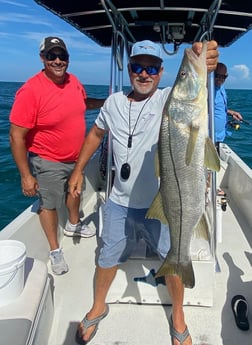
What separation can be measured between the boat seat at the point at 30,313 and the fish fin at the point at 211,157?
1.40 metres

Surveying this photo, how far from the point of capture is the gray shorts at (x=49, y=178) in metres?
3.28

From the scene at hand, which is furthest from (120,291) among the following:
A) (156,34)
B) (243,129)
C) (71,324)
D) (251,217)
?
(243,129)

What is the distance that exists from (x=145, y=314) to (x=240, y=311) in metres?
0.76

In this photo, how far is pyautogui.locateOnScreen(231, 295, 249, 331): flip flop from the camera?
2642 millimetres

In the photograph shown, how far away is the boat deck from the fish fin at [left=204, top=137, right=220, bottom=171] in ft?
4.81

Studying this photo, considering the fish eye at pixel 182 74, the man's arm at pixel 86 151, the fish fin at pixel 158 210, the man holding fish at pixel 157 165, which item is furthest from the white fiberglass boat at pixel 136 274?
the fish eye at pixel 182 74

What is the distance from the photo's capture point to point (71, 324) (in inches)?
109

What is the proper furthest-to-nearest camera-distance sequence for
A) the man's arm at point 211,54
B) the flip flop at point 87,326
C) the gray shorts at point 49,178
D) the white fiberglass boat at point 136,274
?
the gray shorts at point 49,178 < the flip flop at point 87,326 < the white fiberglass boat at point 136,274 < the man's arm at point 211,54

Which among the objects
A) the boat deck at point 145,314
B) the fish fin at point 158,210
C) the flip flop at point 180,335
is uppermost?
the fish fin at point 158,210

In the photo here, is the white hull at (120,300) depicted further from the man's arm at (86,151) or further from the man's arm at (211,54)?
the man's arm at (211,54)

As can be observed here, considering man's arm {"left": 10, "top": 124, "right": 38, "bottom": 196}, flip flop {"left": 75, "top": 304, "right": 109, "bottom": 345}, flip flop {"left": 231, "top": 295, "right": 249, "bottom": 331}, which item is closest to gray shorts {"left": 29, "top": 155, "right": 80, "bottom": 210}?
man's arm {"left": 10, "top": 124, "right": 38, "bottom": 196}

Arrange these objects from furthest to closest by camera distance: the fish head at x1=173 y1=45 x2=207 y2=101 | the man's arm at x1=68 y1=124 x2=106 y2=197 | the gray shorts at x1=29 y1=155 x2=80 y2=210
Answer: the gray shorts at x1=29 y1=155 x2=80 y2=210
the man's arm at x1=68 y1=124 x2=106 y2=197
the fish head at x1=173 y1=45 x2=207 y2=101

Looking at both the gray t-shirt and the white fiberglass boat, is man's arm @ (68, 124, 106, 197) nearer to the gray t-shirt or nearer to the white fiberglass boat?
the gray t-shirt

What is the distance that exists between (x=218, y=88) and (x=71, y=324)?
11.9ft
